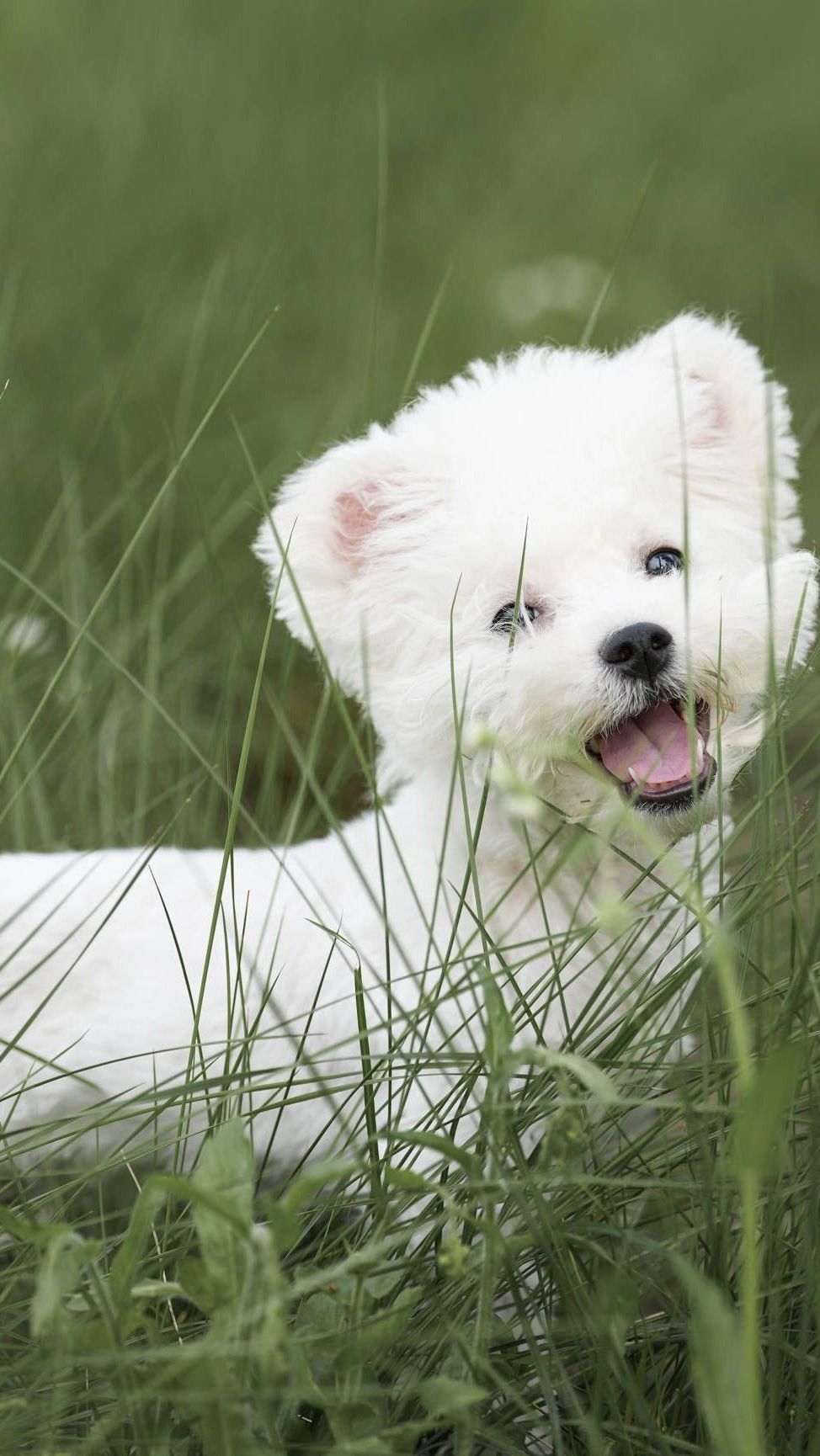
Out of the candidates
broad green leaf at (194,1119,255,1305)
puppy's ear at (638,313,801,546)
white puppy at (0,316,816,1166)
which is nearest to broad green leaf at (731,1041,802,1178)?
broad green leaf at (194,1119,255,1305)

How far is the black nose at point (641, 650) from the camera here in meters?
1.97

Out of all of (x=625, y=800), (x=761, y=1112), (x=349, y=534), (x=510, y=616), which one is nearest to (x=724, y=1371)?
(x=761, y=1112)

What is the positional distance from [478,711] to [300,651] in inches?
67.7

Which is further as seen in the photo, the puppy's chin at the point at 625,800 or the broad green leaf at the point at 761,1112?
the puppy's chin at the point at 625,800

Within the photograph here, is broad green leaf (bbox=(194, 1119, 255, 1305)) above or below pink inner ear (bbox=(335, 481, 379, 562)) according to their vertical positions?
below

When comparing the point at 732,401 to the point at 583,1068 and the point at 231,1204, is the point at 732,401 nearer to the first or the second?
the point at 583,1068

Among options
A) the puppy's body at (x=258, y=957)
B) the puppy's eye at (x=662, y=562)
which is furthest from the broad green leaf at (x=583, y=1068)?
the puppy's eye at (x=662, y=562)

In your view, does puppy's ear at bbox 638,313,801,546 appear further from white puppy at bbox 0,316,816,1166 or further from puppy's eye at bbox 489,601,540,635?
puppy's eye at bbox 489,601,540,635

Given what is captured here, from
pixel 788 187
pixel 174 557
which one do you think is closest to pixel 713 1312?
pixel 174 557

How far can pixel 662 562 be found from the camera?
2.17 metres

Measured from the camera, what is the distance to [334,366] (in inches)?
191

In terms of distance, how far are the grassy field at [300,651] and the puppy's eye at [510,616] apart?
44 cm

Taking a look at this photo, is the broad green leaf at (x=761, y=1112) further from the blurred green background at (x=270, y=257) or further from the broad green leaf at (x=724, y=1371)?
the blurred green background at (x=270, y=257)

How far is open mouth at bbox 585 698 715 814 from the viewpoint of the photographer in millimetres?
2006
